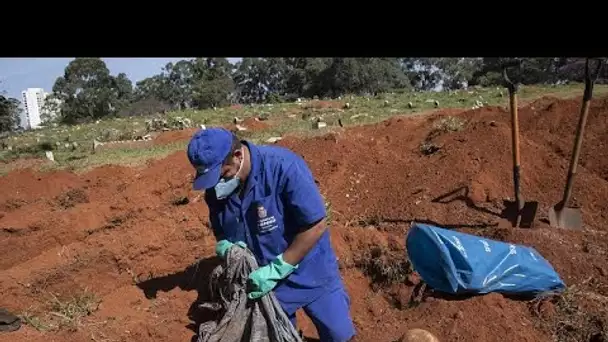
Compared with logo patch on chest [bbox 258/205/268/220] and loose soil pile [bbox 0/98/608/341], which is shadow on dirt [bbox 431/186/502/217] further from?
logo patch on chest [bbox 258/205/268/220]

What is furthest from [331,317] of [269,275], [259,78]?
[259,78]

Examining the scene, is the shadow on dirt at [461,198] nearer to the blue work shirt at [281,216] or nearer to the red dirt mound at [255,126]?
the blue work shirt at [281,216]

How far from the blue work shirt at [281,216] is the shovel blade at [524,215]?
104 inches

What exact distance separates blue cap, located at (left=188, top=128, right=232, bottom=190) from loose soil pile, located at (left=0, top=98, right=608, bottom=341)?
1485 millimetres

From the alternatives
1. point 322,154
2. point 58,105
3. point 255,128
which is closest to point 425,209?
point 322,154

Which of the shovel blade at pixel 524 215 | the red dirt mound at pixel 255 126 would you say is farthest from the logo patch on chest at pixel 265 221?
A: the red dirt mound at pixel 255 126

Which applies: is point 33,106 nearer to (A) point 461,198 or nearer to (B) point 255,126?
(B) point 255,126

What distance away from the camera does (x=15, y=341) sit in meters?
3.48

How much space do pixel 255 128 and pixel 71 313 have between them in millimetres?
9478

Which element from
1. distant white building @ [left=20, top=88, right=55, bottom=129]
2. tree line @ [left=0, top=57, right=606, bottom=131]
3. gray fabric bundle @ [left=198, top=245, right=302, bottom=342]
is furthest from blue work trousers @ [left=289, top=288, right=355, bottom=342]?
distant white building @ [left=20, top=88, right=55, bottom=129]

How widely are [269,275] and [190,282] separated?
1559 millimetres

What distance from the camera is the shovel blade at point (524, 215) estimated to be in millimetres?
5000

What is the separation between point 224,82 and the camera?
42.0 m

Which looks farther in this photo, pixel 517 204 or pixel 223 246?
pixel 517 204
